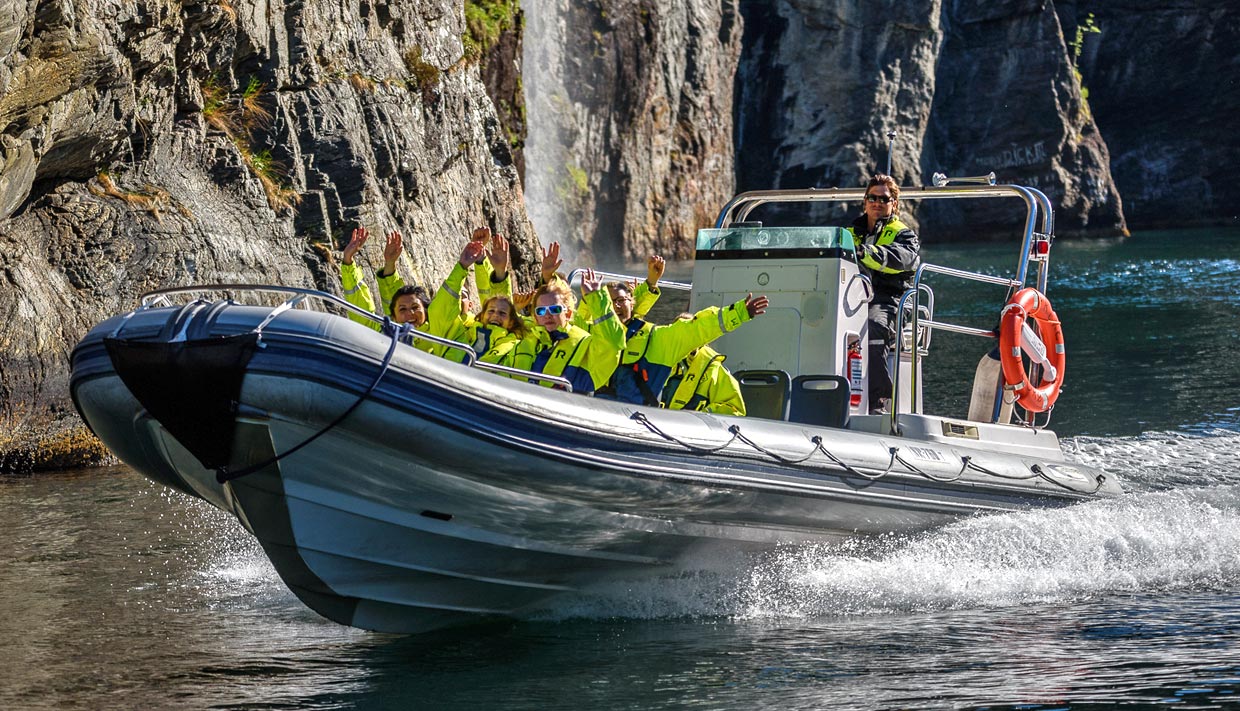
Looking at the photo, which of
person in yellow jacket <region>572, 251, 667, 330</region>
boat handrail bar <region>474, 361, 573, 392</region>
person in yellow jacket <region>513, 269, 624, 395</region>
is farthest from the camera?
person in yellow jacket <region>572, 251, 667, 330</region>

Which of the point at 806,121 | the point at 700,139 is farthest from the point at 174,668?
the point at 806,121

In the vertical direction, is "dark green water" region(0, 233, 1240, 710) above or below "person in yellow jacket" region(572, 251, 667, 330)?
below

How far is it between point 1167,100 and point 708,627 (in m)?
55.5

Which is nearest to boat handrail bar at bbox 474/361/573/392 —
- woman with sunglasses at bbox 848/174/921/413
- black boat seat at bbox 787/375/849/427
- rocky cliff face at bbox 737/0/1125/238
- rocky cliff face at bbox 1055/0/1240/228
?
black boat seat at bbox 787/375/849/427

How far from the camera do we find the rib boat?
Answer: 18.4ft

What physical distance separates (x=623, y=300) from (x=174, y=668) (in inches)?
104

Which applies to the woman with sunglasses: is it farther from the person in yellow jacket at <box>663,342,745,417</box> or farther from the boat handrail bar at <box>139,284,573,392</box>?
the boat handrail bar at <box>139,284,573,392</box>

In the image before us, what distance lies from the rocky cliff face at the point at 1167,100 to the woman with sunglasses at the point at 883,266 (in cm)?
5013

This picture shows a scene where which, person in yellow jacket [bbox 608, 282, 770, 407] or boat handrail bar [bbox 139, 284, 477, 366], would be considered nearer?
boat handrail bar [bbox 139, 284, 477, 366]

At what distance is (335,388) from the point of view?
18.2 ft

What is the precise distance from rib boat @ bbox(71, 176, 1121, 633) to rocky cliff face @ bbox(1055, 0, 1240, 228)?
5094 centimetres

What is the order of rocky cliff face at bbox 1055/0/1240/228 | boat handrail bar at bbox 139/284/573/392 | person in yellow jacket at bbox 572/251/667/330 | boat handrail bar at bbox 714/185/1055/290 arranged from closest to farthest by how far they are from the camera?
boat handrail bar at bbox 139/284/573/392, person in yellow jacket at bbox 572/251/667/330, boat handrail bar at bbox 714/185/1055/290, rocky cliff face at bbox 1055/0/1240/228

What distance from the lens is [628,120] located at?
131 ft

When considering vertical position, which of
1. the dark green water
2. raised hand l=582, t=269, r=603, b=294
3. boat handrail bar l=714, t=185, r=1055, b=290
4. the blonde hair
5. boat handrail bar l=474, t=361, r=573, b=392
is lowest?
the dark green water
